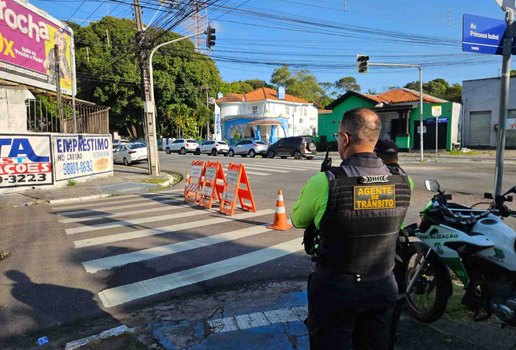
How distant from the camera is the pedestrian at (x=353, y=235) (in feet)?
7.11

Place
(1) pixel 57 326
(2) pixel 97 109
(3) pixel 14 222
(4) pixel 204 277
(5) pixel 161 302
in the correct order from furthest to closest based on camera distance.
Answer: (2) pixel 97 109, (3) pixel 14 222, (4) pixel 204 277, (5) pixel 161 302, (1) pixel 57 326

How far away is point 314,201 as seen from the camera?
2.22 metres

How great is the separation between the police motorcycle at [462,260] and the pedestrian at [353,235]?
1.32 metres

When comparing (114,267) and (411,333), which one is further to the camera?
(114,267)

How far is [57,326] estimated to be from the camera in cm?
396

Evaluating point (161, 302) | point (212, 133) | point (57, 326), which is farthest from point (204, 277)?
point (212, 133)

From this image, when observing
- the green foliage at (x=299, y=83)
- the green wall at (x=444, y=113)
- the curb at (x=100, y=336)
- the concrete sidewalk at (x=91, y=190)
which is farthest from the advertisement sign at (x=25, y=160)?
the green foliage at (x=299, y=83)

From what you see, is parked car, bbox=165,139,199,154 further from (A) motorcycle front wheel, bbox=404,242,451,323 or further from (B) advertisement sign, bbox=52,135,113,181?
(A) motorcycle front wheel, bbox=404,242,451,323

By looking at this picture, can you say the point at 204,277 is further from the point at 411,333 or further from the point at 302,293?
the point at 411,333

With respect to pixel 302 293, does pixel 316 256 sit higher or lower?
higher

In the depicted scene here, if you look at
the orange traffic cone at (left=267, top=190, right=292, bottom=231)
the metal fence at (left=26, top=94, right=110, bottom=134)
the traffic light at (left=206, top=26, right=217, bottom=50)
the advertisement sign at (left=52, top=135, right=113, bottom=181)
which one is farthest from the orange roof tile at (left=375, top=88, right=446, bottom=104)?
the orange traffic cone at (left=267, top=190, right=292, bottom=231)

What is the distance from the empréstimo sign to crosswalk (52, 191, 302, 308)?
3358 millimetres

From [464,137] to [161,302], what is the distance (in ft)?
120

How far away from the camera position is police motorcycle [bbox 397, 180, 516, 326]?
313cm
